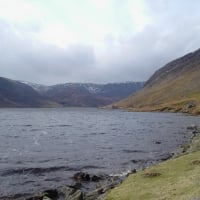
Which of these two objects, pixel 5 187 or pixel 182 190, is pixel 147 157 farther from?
pixel 182 190

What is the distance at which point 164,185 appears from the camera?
27734mm

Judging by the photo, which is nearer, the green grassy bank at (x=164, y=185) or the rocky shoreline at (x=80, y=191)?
the green grassy bank at (x=164, y=185)

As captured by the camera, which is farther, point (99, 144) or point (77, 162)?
point (99, 144)

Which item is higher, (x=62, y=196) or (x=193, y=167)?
(x=193, y=167)

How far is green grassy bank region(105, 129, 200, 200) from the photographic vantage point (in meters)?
24.2

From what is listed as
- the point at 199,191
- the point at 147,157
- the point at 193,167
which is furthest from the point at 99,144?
the point at 199,191

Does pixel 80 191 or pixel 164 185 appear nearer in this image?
pixel 164 185

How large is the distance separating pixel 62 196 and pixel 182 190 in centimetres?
1520

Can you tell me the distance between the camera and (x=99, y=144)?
3056 inches

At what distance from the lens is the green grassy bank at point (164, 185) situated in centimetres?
2425

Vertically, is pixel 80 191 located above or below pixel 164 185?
below

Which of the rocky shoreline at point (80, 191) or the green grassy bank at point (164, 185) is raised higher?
the green grassy bank at point (164, 185)

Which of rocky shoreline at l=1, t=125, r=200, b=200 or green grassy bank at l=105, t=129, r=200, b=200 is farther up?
green grassy bank at l=105, t=129, r=200, b=200

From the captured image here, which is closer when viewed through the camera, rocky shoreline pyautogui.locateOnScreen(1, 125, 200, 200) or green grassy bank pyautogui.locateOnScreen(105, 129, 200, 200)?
green grassy bank pyautogui.locateOnScreen(105, 129, 200, 200)
